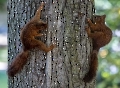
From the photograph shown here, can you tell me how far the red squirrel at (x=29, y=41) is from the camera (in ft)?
7.04

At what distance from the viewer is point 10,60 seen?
2359 mm

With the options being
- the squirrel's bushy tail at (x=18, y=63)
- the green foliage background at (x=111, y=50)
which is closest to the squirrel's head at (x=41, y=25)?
the squirrel's bushy tail at (x=18, y=63)

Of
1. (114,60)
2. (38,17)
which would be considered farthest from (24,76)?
(114,60)

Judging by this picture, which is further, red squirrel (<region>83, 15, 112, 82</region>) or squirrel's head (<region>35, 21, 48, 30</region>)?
red squirrel (<region>83, 15, 112, 82</region>)

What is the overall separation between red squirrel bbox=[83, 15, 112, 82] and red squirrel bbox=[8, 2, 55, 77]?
0.90 feet

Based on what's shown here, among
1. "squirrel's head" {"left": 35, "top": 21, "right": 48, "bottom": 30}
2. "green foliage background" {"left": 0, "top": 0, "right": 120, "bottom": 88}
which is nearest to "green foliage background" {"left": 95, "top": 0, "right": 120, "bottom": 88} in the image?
"green foliage background" {"left": 0, "top": 0, "right": 120, "bottom": 88}

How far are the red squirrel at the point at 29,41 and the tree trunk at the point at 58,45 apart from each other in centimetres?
3

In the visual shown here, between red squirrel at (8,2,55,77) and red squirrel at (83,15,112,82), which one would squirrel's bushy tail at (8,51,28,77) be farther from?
red squirrel at (83,15,112,82)

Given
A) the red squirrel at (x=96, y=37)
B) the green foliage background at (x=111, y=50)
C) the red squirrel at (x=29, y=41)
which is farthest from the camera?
the green foliage background at (x=111, y=50)

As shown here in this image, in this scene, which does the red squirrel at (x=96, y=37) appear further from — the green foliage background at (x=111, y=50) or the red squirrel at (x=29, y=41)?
the green foliage background at (x=111, y=50)

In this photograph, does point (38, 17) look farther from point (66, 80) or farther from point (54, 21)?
point (66, 80)

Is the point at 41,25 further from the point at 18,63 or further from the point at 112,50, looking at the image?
the point at 112,50

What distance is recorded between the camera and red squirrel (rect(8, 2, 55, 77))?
84.5 inches

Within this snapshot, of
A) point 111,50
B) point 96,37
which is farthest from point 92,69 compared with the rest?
point 111,50
